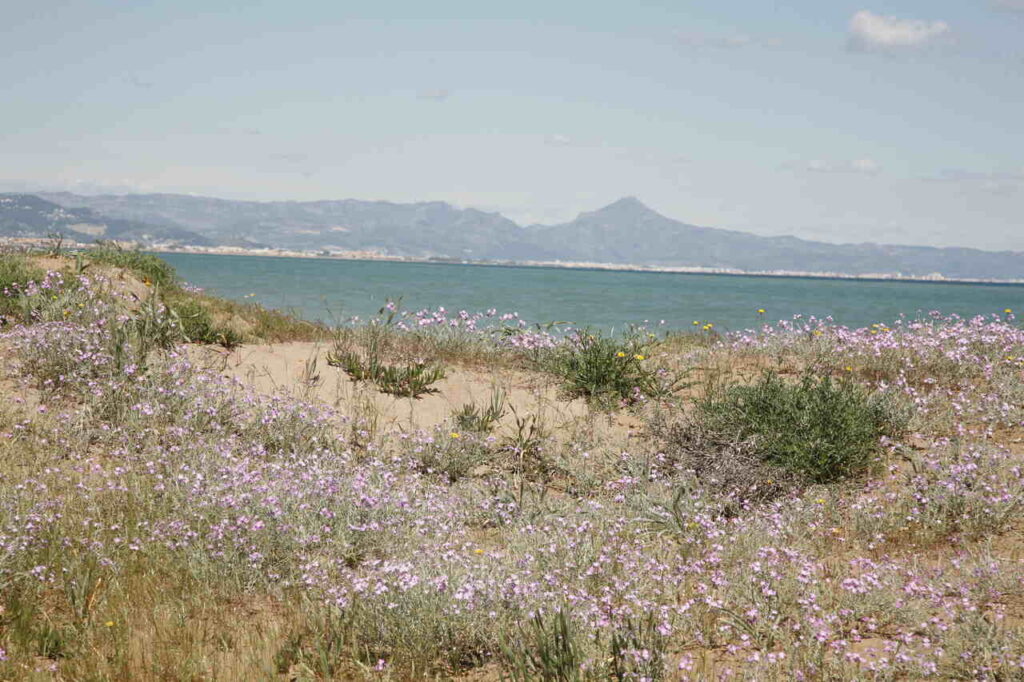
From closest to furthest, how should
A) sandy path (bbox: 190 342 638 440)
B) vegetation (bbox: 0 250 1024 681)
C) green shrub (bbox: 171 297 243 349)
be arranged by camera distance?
1. vegetation (bbox: 0 250 1024 681)
2. sandy path (bbox: 190 342 638 440)
3. green shrub (bbox: 171 297 243 349)

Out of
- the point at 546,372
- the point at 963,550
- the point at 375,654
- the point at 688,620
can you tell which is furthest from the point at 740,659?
the point at 546,372

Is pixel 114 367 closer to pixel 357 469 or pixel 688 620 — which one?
pixel 357 469

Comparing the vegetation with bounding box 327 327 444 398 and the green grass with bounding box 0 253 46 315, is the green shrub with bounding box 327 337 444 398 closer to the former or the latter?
the vegetation with bounding box 327 327 444 398

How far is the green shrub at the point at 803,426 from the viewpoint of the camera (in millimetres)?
7246

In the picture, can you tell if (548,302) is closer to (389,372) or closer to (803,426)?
(389,372)

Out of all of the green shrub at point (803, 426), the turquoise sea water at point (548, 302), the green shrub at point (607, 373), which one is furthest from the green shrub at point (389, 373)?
the green shrub at point (803, 426)

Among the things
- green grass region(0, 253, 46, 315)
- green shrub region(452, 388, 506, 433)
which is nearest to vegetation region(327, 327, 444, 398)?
green shrub region(452, 388, 506, 433)

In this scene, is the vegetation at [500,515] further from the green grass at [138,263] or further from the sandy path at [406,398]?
the green grass at [138,263]

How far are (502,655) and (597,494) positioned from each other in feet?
9.80

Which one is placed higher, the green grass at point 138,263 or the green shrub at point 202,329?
the green grass at point 138,263

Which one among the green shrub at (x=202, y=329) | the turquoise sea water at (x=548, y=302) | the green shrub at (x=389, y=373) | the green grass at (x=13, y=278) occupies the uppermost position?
the green grass at (x=13, y=278)

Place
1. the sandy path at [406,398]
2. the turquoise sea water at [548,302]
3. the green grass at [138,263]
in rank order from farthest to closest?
the turquoise sea water at [548,302], the green grass at [138,263], the sandy path at [406,398]

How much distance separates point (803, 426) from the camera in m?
7.54

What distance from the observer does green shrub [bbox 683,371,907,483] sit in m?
7.25
